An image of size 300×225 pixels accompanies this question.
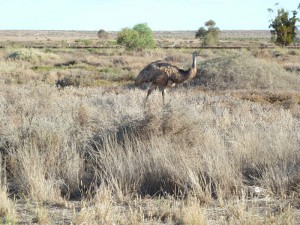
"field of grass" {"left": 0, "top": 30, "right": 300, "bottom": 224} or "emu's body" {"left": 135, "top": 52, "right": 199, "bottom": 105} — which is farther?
"emu's body" {"left": 135, "top": 52, "right": 199, "bottom": 105}

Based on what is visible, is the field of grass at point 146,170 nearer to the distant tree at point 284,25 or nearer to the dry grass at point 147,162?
the dry grass at point 147,162

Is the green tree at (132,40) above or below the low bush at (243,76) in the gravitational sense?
above

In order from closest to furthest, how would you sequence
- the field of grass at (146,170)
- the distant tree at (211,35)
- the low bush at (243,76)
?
the field of grass at (146,170) → the low bush at (243,76) → the distant tree at (211,35)

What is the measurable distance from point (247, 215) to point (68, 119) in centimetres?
482

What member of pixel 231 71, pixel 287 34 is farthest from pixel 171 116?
pixel 287 34

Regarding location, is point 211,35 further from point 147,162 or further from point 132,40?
point 147,162

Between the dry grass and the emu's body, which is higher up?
the emu's body

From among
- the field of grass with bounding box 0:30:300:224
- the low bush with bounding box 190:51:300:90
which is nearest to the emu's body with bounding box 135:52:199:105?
the field of grass with bounding box 0:30:300:224

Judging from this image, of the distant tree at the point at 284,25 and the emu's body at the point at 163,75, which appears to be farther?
the distant tree at the point at 284,25

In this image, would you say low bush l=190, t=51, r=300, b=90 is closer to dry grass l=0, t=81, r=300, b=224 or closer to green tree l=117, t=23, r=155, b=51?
dry grass l=0, t=81, r=300, b=224

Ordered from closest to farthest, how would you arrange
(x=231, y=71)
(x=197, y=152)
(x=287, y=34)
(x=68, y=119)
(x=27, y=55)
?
(x=197, y=152), (x=68, y=119), (x=231, y=71), (x=27, y=55), (x=287, y=34)

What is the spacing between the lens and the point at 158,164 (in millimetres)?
6801

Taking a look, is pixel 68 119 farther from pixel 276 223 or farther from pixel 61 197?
pixel 276 223

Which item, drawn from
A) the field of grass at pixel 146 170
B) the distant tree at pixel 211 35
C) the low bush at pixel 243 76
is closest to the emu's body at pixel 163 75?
the field of grass at pixel 146 170
